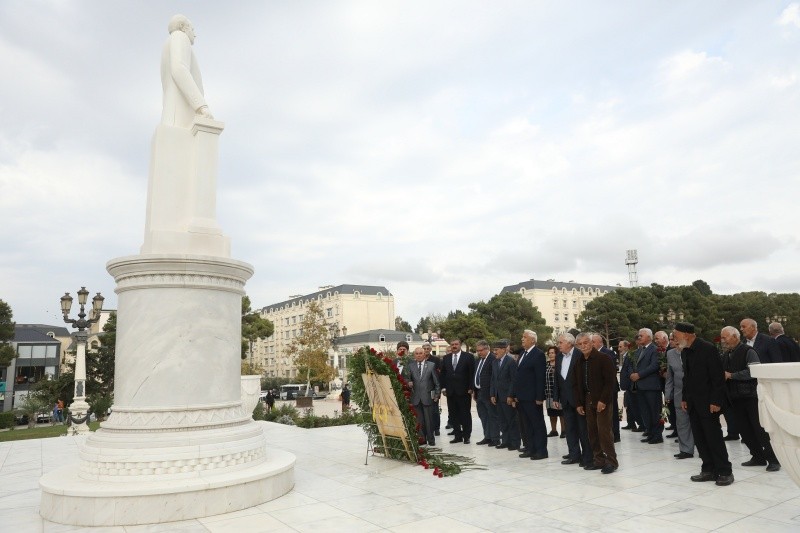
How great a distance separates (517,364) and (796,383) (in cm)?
546

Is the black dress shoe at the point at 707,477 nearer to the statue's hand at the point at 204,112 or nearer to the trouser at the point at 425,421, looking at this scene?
the trouser at the point at 425,421

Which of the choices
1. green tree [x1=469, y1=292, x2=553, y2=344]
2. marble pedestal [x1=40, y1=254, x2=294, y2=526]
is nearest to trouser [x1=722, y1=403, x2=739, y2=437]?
marble pedestal [x1=40, y1=254, x2=294, y2=526]

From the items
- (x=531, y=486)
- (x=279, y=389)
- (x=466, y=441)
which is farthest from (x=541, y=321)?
(x=531, y=486)

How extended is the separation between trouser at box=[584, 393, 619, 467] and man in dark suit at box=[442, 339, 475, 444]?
3222 millimetres

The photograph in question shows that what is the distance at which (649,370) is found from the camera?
9.07m

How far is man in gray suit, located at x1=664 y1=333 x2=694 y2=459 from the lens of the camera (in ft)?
25.2

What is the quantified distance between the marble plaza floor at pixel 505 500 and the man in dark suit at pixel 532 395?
320 millimetres

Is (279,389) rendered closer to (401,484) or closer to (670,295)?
(670,295)

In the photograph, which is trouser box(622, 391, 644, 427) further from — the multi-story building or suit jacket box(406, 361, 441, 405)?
the multi-story building

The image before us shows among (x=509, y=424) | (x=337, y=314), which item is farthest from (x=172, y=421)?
(x=337, y=314)

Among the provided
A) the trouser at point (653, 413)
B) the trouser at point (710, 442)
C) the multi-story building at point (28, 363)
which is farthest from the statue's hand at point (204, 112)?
the multi-story building at point (28, 363)

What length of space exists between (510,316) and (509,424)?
5032 cm

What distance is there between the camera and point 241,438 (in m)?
5.97

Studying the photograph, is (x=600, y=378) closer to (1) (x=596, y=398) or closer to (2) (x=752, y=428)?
(1) (x=596, y=398)
